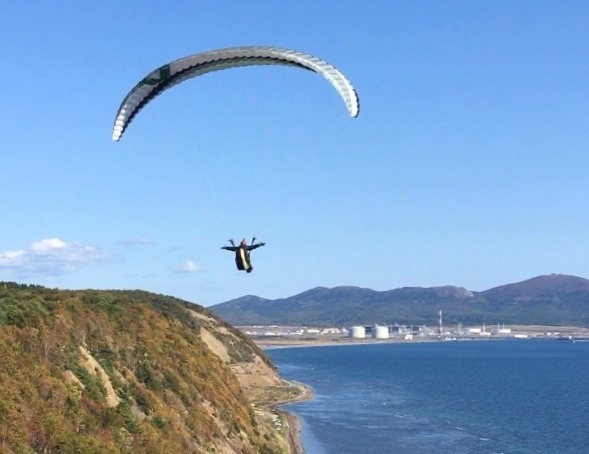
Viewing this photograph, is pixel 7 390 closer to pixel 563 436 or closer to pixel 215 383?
pixel 215 383

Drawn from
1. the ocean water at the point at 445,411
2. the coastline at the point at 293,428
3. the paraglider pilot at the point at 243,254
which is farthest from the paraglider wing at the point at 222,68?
the ocean water at the point at 445,411

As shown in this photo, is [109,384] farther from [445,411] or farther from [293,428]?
[445,411]

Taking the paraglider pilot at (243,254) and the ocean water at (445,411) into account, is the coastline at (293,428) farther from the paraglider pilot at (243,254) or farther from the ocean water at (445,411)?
the paraglider pilot at (243,254)

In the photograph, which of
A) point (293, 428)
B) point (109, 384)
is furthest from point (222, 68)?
point (293, 428)

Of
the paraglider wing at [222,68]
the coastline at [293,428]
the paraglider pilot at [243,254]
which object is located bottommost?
the coastline at [293,428]

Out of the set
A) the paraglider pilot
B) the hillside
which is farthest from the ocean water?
the paraglider pilot

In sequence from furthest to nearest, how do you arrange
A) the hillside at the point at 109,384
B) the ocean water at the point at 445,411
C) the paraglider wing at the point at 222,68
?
the ocean water at the point at 445,411 < the paraglider wing at the point at 222,68 < the hillside at the point at 109,384
